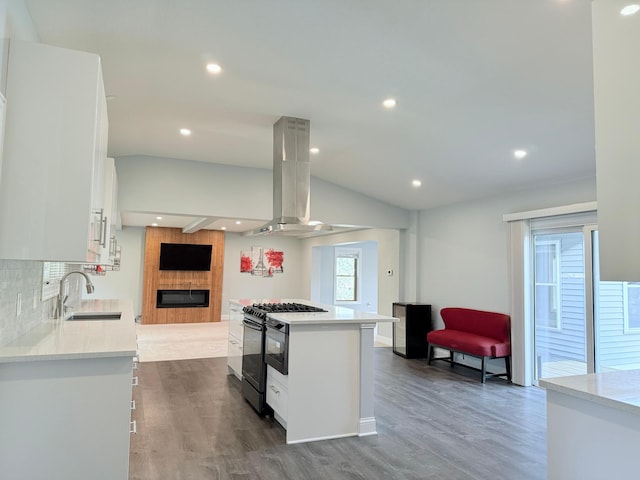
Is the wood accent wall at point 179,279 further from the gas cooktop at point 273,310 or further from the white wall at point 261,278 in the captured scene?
the gas cooktop at point 273,310

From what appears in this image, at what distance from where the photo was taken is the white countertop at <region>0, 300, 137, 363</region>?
1.98 metres

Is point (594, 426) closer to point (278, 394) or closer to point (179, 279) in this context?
point (278, 394)

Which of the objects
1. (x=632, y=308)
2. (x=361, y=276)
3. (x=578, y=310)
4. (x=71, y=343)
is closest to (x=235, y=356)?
(x=71, y=343)

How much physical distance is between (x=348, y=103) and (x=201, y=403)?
3.28 metres

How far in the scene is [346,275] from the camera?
11.5 metres

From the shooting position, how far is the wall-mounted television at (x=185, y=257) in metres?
10.4

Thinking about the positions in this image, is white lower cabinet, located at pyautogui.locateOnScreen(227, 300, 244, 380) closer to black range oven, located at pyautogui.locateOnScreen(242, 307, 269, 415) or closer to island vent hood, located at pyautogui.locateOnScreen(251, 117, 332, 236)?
black range oven, located at pyautogui.locateOnScreen(242, 307, 269, 415)

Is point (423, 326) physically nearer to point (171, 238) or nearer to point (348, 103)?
point (348, 103)

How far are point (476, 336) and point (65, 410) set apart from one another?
16.1 ft

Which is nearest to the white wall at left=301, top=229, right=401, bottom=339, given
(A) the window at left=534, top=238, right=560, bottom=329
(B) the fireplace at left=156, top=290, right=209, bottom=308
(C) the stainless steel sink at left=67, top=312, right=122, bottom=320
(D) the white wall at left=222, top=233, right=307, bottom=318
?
(A) the window at left=534, top=238, right=560, bottom=329

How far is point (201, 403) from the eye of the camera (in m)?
4.30

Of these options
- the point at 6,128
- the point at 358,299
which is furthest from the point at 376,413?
the point at 358,299

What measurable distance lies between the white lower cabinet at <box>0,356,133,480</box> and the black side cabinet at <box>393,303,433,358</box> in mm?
5199

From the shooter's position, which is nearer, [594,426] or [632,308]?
[594,426]
